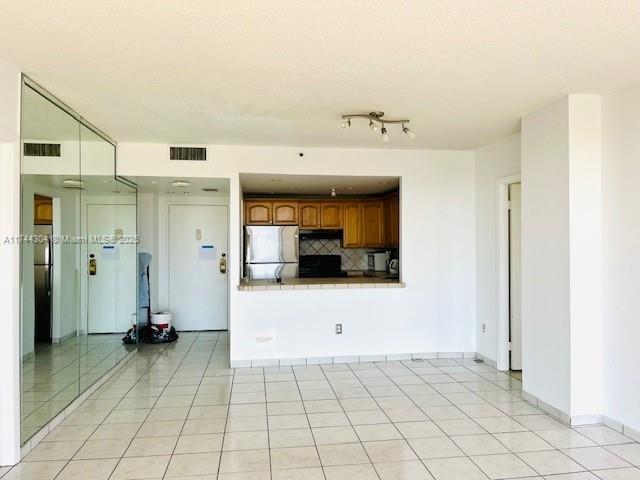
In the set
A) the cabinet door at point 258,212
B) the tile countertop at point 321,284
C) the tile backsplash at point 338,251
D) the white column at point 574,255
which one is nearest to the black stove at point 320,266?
the tile backsplash at point 338,251

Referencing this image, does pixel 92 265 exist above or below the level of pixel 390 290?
above

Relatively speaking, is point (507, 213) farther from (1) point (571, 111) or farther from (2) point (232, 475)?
(2) point (232, 475)

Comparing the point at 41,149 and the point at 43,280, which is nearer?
the point at 41,149

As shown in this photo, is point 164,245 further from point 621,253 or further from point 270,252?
point 621,253

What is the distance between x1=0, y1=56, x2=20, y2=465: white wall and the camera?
2.66m

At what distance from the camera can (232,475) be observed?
254 centimetres

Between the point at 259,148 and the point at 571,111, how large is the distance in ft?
9.75

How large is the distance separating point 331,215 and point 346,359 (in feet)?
8.93

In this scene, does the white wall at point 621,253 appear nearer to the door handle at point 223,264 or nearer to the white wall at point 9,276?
the white wall at point 9,276

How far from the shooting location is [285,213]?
6.99m

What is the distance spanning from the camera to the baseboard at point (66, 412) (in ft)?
9.42

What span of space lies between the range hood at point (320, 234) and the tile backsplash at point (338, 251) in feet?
0.81

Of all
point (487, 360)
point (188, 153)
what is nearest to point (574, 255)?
point (487, 360)

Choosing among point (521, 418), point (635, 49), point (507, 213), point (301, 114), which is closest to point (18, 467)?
point (301, 114)
